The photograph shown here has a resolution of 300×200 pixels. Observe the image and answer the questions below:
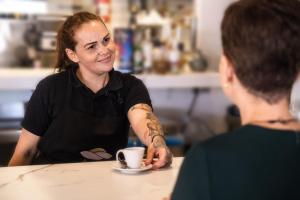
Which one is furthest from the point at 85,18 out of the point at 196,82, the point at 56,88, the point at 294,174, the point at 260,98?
the point at 196,82

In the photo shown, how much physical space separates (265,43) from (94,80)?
1.10m

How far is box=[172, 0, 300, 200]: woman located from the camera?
0.84m

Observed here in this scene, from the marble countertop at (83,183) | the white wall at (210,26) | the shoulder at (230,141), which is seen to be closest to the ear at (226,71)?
the shoulder at (230,141)

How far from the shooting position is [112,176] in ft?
4.53

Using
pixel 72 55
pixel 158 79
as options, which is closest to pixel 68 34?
pixel 72 55

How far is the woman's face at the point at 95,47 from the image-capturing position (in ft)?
5.88

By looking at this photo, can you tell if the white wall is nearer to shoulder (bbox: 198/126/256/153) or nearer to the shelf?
the shelf

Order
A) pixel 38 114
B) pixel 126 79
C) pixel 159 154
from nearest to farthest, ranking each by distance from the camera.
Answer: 1. pixel 159 154
2. pixel 38 114
3. pixel 126 79

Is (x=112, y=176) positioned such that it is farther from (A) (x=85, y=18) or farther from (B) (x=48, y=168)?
(A) (x=85, y=18)

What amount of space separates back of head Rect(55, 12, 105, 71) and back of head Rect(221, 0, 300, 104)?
1026 mm

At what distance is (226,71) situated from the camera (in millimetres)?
938

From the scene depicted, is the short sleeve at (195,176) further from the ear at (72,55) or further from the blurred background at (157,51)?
the blurred background at (157,51)

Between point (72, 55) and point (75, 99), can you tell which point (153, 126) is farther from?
point (72, 55)

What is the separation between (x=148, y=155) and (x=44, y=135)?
491 millimetres
